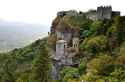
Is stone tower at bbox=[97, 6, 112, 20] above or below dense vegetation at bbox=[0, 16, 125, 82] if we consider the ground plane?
above

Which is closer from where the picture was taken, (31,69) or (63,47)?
(63,47)

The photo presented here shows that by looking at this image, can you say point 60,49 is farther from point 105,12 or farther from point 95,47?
point 105,12

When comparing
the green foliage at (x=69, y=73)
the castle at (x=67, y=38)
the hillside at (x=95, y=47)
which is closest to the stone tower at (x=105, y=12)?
the castle at (x=67, y=38)

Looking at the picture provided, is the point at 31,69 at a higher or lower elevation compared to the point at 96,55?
lower

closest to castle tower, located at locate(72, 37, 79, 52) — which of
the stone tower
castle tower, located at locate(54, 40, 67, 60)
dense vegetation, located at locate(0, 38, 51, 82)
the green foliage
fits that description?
castle tower, located at locate(54, 40, 67, 60)

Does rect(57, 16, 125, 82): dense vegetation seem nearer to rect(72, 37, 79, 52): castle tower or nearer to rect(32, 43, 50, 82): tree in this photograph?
rect(72, 37, 79, 52): castle tower

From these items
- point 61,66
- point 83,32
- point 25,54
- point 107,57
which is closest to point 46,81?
point 61,66

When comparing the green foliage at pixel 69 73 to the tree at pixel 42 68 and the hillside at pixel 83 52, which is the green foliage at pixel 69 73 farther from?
the tree at pixel 42 68

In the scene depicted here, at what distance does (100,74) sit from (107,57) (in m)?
3.34

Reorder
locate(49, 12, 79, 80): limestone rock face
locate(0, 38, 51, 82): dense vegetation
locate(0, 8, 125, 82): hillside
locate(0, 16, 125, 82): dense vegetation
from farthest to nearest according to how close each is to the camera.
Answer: locate(0, 38, 51, 82): dense vegetation → locate(49, 12, 79, 80): limestone rock face → locate(0, 8, 125, 82): hillside → locate(0, 16, 125, 82): dense vegetation

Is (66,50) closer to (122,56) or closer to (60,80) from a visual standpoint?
(60,80)

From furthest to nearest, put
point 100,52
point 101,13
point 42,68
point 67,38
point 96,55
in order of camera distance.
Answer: point 101,13, point 67,38, point 42,68, point 100,52, point 96,55

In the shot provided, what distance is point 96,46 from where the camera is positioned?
4256 centimetres

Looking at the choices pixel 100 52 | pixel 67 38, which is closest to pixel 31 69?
pixel 67 38
